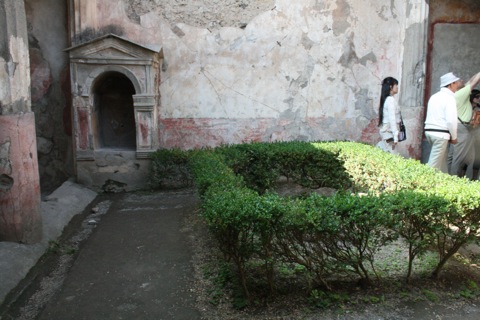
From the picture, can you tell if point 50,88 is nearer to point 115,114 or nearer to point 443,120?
point 115,114

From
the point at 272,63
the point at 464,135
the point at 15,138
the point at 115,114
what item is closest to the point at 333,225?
the point at 15,138

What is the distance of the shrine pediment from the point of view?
7281 millimetres

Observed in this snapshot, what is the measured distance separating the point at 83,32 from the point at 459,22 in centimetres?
756

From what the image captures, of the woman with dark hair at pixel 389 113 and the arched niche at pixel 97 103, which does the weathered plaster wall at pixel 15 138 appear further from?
the woman with dark hair at pixel 389 113

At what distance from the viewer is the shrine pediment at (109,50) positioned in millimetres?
7281

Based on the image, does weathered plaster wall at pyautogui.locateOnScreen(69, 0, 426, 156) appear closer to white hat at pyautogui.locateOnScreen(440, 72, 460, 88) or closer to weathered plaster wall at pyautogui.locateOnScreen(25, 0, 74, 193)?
weathered plaster wall at pyautogui.locateOnScreen(25, 0, 74, 193)

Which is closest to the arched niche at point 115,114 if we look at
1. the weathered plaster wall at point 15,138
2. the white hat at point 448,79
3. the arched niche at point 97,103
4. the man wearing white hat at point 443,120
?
the arched niche at point 97,103

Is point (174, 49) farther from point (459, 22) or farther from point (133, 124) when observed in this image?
point (459, 22)

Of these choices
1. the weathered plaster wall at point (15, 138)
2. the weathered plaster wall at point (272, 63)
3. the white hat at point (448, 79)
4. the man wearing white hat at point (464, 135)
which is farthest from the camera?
the weathered plaster wall at point (272, 63)

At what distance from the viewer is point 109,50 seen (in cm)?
736

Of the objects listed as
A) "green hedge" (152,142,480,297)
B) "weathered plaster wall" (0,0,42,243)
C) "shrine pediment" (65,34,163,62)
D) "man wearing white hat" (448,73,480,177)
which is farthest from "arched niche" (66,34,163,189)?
"man wearing white hat" (448,73,480,177)

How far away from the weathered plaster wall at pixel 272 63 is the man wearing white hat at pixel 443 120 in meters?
2.69

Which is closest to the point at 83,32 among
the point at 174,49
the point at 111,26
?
the point at 111,26

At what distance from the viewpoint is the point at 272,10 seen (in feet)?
27.8
